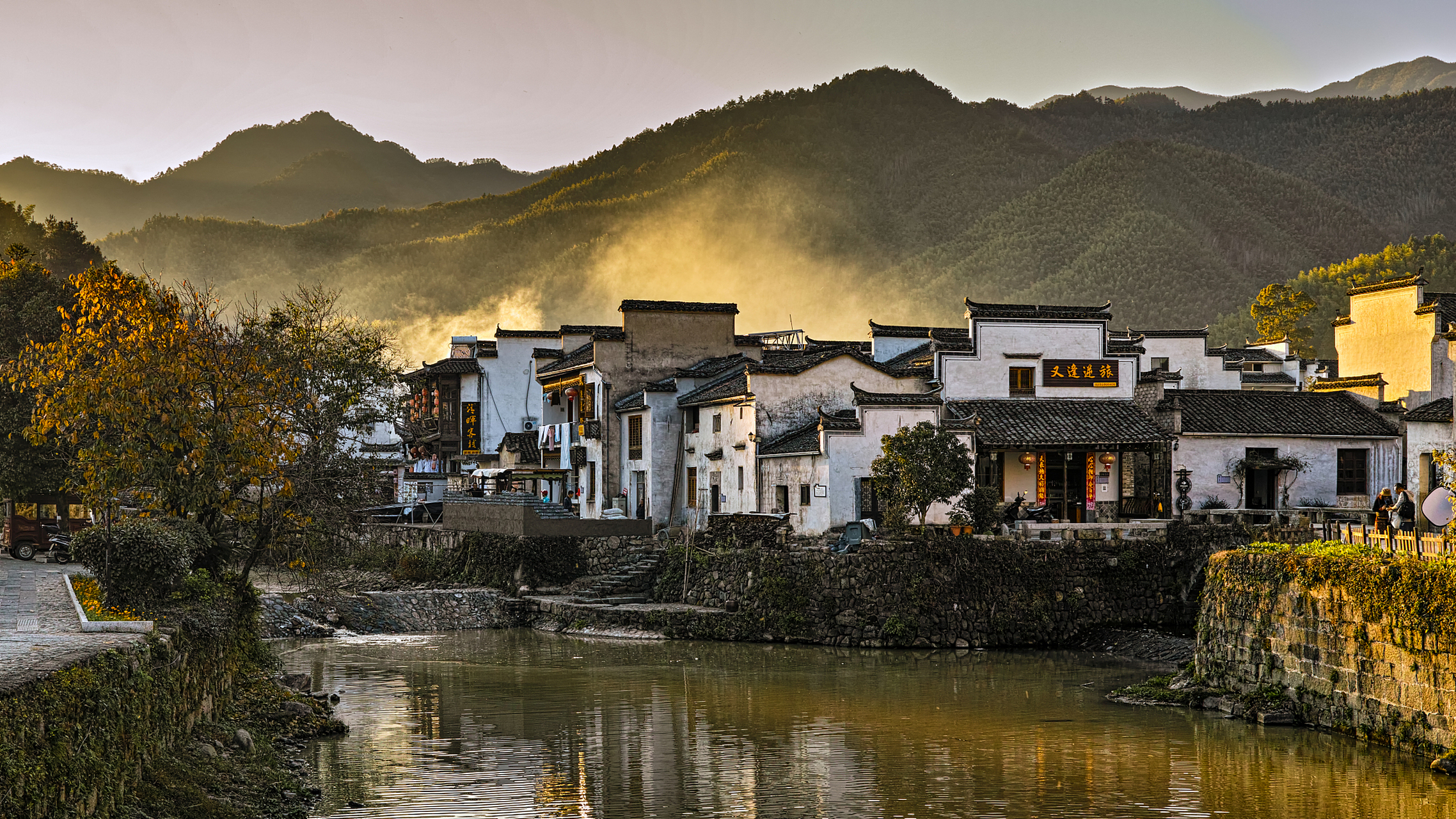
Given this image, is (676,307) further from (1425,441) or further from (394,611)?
(1425,441)

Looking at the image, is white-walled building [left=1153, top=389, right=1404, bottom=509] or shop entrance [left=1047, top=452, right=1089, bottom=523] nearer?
white-walled building [left=1153, top=389, right=1404, bottom=509]

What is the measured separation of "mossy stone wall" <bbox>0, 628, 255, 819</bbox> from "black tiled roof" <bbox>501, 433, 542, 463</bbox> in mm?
42849

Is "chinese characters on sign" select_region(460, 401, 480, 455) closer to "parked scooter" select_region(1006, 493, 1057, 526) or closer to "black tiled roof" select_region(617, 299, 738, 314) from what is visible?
"black tiled roof" select_region(617, 299, 738, 314)

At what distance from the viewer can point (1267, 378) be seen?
65375 mm

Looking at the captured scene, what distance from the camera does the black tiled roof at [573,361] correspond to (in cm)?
5428

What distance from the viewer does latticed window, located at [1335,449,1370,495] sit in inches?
1833

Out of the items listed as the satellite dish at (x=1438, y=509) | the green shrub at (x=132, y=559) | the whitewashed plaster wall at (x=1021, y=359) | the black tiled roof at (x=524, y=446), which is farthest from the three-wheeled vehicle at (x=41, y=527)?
the satellite dish at (x=1438, y=509)

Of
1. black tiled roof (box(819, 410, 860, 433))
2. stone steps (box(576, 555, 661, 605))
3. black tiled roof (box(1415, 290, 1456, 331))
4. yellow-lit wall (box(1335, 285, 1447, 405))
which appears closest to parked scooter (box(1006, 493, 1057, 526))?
black tiled roof (box(819, 410, 860, 433))

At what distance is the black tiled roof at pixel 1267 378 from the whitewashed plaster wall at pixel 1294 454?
59.0 feet

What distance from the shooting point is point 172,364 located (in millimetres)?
27188

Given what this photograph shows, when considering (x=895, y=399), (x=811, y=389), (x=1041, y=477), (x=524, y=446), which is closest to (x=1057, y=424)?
(x=1041, y=477)

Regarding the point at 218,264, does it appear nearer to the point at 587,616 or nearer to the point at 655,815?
the point at 587,616

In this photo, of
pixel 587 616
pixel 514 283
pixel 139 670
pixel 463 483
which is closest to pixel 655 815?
pixel 139 670

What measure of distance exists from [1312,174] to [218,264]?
387 feet
